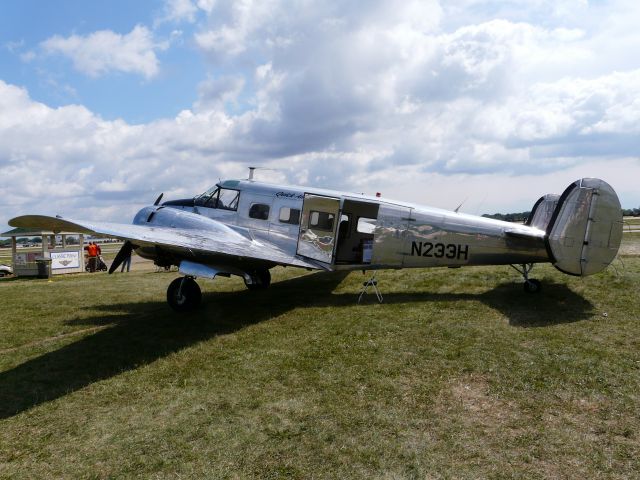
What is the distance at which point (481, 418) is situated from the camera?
17.6ft

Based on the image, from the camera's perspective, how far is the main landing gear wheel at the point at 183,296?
434 inches

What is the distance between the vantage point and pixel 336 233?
11.9 m

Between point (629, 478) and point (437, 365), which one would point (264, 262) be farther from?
point (629, 478)

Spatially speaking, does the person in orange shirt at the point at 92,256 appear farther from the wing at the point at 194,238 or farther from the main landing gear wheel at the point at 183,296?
the main landing gear wheel at the point at 183,296

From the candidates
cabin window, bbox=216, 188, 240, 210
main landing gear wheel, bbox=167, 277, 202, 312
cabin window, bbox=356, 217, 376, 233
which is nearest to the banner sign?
cabin window, bbox=216, 188, 240, 210

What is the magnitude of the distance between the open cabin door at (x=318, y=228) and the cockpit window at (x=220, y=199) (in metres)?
2.16

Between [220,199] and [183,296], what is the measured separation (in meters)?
3.17

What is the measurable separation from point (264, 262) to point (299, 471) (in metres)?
6.63

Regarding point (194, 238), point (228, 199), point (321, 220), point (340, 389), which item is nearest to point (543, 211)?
point (321, 220)

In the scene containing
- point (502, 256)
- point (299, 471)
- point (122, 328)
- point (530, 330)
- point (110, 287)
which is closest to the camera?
point (299, 471)

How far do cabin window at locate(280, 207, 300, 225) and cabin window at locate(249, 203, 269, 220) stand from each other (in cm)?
47

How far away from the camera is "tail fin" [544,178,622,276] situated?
9.63m

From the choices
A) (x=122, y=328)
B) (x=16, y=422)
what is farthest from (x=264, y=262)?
(x=16, y=422)

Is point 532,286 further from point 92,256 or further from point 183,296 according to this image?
point 92,256
